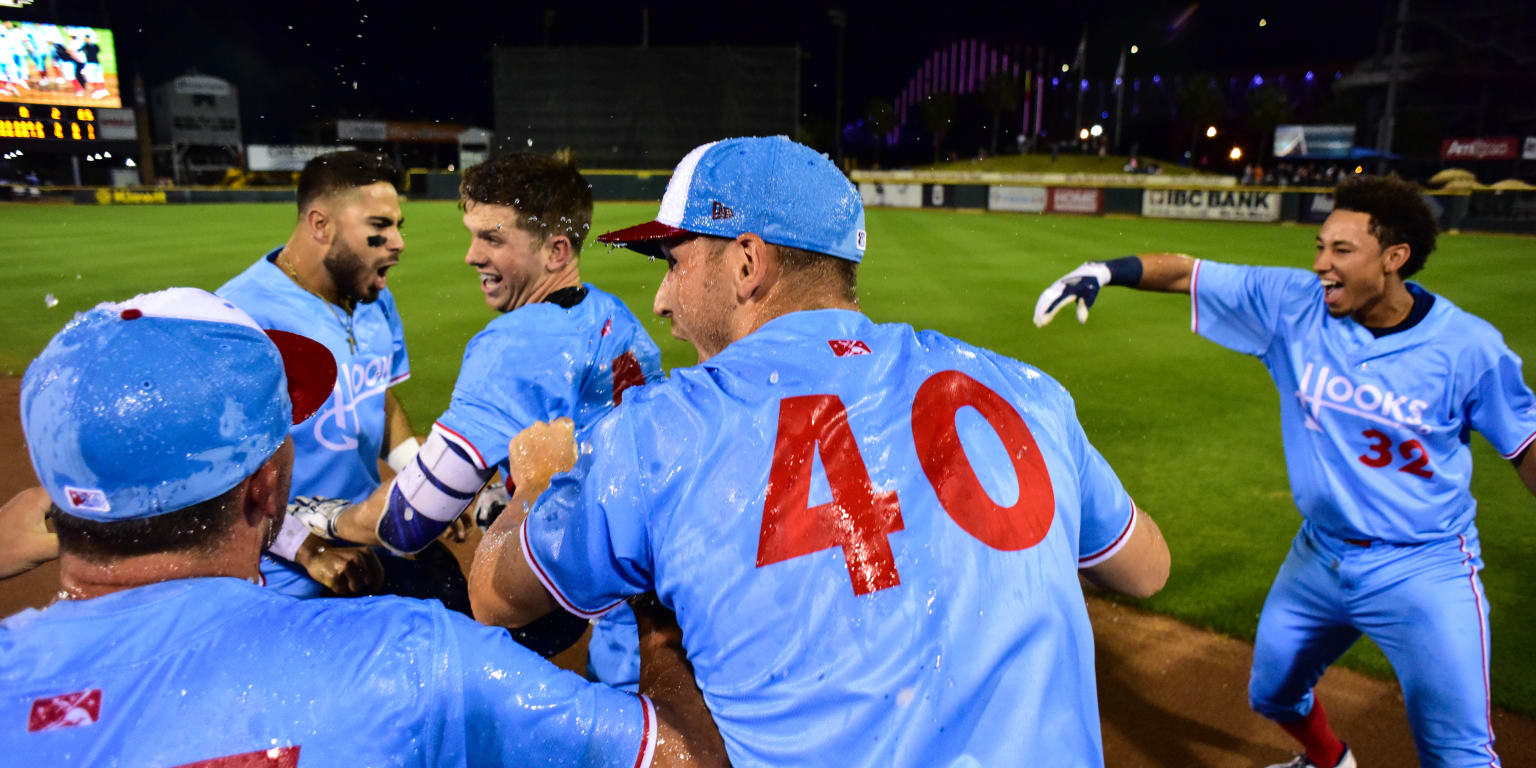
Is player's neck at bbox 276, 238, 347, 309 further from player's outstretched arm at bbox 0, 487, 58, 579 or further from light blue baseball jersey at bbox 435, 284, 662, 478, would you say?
player's outstretched arm at bbox 0, 487, 58, 579

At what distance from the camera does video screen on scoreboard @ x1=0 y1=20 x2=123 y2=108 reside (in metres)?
24.5

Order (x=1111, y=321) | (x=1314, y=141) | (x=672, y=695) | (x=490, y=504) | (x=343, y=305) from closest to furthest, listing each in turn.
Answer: (x=672, y=695)
(x=490, y=504)
(x=343, y=305)
(x=1111, y=321)
(x=1314, y=141)

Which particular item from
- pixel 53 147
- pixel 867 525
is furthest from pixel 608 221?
pixel 867 525

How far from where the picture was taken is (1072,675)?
1.39 metres

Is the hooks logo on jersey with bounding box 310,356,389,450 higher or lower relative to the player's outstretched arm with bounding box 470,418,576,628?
lower

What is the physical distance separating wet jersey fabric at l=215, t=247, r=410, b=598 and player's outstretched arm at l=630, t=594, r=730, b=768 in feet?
6.59

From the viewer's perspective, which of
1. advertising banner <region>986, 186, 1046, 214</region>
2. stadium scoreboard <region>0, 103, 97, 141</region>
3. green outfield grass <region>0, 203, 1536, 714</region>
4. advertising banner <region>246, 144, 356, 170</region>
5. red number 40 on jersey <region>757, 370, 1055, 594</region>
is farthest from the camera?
advertising banner <region>246, 144, 356, 170</region>

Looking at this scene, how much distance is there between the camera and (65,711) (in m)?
1.07

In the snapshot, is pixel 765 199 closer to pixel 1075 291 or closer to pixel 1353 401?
pixel 1075 291

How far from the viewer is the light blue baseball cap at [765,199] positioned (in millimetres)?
1671

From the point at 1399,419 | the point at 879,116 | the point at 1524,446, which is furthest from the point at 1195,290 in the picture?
the point at 879,116

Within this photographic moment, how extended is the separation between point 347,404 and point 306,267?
65 centimetres

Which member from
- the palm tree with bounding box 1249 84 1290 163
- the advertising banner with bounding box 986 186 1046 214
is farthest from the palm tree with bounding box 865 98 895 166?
the palm tree with bounding box 1249 84 1290 163

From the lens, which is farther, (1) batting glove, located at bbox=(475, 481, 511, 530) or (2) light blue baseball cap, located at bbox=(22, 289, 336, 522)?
(1) batting glove, located at bbox=(475, 481, 511, 530)
